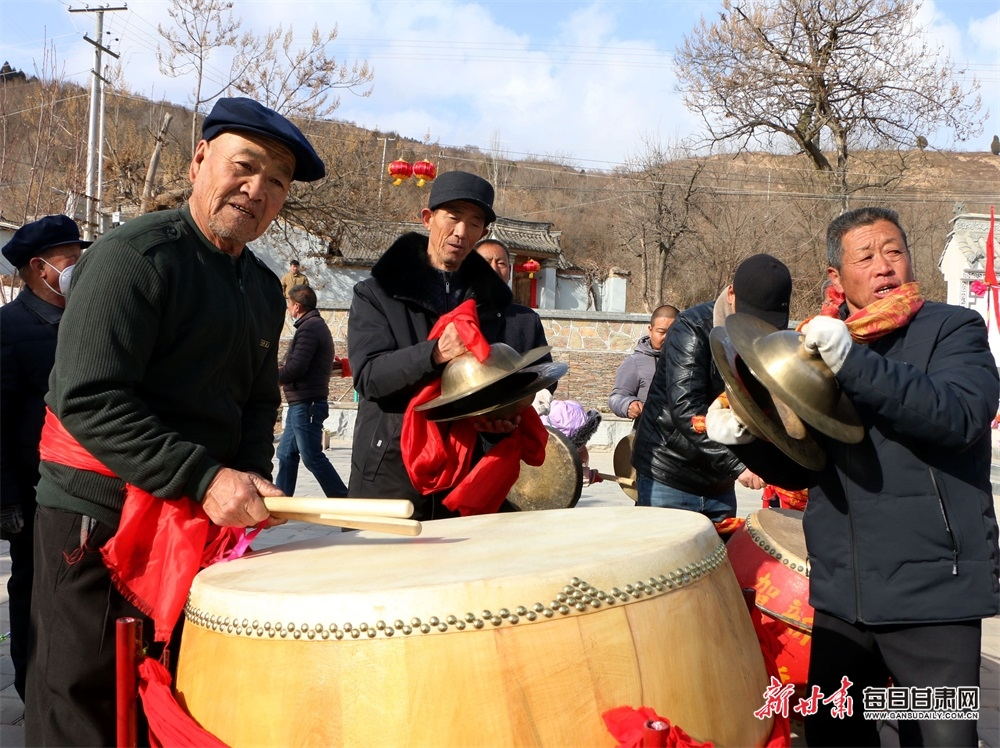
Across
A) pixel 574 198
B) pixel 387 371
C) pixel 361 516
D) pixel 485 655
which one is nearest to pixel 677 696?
pixel 485 655

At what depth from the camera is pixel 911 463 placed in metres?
2.00

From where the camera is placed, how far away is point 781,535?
3.10 m

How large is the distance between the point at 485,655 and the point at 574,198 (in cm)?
5842

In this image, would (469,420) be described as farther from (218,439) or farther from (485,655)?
(485,655)

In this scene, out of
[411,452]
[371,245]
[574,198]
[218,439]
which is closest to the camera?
[218,439]

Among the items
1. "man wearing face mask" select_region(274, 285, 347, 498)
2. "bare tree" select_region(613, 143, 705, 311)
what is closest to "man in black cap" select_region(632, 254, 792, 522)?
"man wearing face mask" select_region(274, 285, 347, 498)

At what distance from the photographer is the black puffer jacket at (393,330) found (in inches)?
107

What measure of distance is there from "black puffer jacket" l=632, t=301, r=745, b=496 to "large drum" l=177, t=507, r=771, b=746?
5.05 ft

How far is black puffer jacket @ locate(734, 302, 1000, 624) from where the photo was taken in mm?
1863

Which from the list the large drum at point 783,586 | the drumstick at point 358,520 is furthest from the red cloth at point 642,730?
the large drum at point 783,586

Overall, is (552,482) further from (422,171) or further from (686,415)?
(422,171)

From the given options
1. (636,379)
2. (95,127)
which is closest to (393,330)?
(636,379)

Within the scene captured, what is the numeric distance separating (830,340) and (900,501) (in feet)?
1.52

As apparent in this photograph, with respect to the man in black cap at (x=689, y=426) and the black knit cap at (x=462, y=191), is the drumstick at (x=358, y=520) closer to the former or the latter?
the black knit cap at (x=462, y=191)
